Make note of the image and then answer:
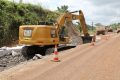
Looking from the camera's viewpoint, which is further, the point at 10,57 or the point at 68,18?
the point at 68,18

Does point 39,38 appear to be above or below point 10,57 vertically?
above

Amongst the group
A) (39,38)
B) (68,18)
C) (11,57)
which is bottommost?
(11,57)

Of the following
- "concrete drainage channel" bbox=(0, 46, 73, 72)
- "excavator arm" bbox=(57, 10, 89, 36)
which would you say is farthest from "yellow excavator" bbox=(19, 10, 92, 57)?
"excavator arm" bbox=(57, 10, 89, 36)

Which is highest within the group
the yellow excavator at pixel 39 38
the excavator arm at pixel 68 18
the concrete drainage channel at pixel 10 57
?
the excavator arm at pixel 68 18

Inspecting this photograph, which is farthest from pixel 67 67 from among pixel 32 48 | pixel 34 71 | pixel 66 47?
pixel 66 47

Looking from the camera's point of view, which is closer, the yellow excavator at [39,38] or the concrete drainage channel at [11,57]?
the concrete drainage channel at [11,57]

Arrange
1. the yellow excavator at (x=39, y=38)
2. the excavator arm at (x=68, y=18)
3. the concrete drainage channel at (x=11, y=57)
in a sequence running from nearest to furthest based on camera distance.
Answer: the concrete drainage channel at (x=11, y=57), the yellow excavator at (x=39, y=38), the excavator arm at (x=68, y=18)

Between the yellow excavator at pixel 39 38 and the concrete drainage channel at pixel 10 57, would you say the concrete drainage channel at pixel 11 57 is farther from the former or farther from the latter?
the yellow excavator at pixel 39 38

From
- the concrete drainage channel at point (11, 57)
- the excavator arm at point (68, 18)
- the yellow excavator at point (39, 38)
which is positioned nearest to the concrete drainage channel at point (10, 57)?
the concrete drainage channel at point (11, 57)

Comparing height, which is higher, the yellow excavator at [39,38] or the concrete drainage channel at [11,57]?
the yellow excavator at [39,38]

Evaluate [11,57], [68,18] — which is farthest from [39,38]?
[68,18]

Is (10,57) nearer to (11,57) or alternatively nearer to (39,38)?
(11,57)

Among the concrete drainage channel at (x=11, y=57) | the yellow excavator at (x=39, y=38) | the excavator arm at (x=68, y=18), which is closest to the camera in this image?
the concrete drainage channel at (x=11, y=57)

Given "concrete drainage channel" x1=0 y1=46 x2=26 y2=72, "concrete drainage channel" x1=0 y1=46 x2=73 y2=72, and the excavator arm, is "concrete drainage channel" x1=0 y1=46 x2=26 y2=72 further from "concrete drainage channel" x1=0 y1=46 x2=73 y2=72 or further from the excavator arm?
the excavator arm
